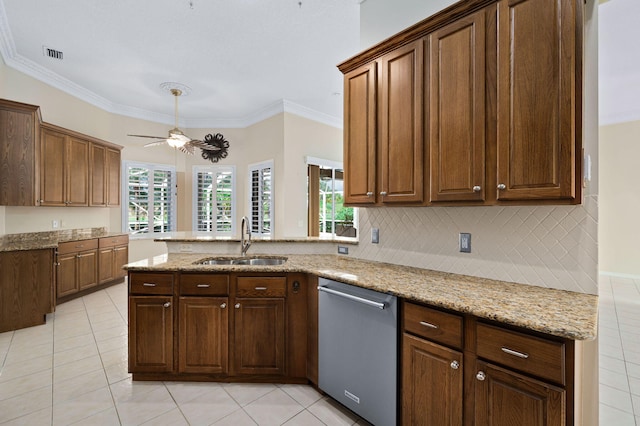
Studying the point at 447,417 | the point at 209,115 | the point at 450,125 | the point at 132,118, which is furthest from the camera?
the point at 209,115

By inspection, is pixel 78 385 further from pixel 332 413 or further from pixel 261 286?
pixel 332 413

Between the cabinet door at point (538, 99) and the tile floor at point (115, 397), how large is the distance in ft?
5.88

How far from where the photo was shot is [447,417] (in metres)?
1.50

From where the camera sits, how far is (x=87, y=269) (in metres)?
4.51

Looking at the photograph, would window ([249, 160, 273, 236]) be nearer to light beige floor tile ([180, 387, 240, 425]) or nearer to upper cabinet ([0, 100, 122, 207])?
upper cabinet ([0, 100, 122, 207])

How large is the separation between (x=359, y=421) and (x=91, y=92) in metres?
5.93

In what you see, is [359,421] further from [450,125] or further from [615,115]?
[615,115]

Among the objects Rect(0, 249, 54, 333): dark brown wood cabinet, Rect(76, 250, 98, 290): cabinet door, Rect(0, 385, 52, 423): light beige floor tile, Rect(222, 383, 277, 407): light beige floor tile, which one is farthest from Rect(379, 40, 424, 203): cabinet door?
Rect(76, 250, 98, 290): cabinet door

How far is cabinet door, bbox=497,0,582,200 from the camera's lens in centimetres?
143

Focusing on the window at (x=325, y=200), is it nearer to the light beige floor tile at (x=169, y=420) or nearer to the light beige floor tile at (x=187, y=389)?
the light beige floor tile at (x=187, y=389)

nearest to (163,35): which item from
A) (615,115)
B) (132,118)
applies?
(132,118)

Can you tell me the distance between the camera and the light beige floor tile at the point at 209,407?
1.99 metres

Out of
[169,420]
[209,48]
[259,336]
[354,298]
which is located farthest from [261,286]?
[209,48]

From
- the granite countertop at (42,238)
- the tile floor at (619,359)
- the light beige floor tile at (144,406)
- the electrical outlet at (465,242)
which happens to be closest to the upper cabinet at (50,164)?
the granite countertop at (42,238)
